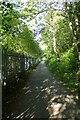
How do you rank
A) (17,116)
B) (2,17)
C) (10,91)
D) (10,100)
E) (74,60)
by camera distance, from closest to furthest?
1. (17,116)
2. (2,17)
3. (10,100)
4. (10,91)
5. (74,60)

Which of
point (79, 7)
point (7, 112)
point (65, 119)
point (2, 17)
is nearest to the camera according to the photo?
point (65, 119)

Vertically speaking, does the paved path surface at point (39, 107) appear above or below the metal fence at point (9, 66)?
below

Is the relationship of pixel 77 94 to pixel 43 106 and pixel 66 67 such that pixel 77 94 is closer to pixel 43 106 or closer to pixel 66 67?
pixel 43 106

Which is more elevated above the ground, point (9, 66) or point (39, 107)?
point (9, 66)

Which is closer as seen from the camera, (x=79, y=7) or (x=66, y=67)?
(x=79, y=7)

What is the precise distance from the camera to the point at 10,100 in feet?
33.5

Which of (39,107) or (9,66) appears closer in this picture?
(39,107)

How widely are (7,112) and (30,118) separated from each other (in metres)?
1.14

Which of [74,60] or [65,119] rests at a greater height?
[74,60]

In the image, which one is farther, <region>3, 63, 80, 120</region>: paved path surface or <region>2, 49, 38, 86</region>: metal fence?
<region>2, 49, 38, 86</region>: metal fence

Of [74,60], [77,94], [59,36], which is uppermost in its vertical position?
[59,36]

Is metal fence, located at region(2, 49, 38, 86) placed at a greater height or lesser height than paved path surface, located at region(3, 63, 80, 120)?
greater

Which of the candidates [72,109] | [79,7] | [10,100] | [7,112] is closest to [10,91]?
[10,100]

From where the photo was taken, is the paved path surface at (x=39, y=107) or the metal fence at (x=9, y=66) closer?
the paved path surface at (x=39, y=107)
